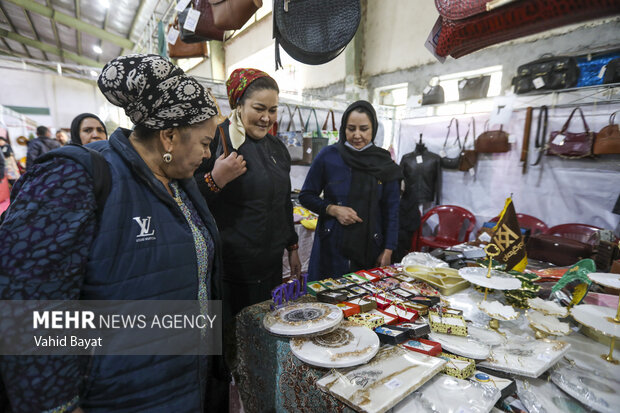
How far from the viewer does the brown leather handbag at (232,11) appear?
1755 mm

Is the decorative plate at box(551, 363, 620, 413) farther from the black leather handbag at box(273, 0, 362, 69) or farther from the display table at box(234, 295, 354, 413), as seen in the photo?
the black leather handbag at box(273, 0, 362, 69)

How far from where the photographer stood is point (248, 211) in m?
1.57

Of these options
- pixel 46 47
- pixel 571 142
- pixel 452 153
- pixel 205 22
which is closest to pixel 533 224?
pixel 571 142

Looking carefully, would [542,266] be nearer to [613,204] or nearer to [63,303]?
[613,204]

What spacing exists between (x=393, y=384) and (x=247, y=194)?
1095mm

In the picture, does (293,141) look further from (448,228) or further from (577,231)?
(577,231)

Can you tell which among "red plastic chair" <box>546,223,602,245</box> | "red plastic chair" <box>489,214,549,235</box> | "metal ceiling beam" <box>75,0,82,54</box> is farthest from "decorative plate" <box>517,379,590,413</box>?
"metal ceiling beam" <box>75,0,82,54</box>

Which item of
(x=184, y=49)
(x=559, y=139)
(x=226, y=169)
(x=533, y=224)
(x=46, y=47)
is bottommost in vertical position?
(x=533, y=224)

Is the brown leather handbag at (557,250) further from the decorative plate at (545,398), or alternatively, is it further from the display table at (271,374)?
the display table at (271,374)

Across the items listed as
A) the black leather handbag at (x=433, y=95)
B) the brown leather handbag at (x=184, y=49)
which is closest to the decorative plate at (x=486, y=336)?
the brown leather handbag at (x=184, y=49)

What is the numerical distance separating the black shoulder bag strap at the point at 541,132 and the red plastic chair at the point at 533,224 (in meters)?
0.66

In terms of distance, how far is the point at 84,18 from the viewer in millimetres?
8547

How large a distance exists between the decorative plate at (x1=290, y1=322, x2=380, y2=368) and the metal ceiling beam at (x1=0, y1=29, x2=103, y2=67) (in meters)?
15.0

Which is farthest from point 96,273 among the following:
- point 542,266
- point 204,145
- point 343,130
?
point 542,266
